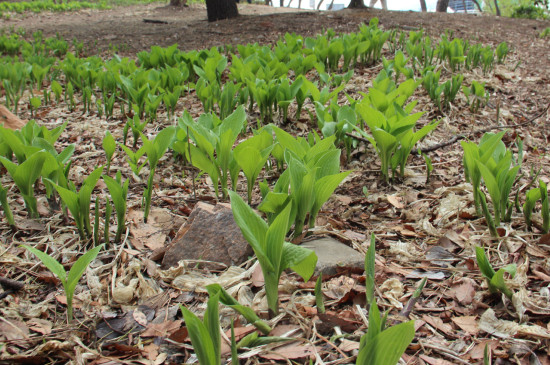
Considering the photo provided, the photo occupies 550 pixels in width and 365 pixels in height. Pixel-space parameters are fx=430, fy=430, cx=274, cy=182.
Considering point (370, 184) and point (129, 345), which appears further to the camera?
point (370, 184)

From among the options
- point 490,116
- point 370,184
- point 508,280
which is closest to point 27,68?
point 370,184

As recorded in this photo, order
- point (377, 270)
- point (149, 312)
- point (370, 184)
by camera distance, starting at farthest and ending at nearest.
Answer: point (370, 184), point (377, 270), point (149, 312)

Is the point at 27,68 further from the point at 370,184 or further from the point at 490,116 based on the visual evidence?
the point at 490,116

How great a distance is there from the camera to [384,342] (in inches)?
38.5

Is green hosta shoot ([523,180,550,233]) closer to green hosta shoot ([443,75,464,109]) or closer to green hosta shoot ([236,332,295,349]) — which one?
green hosta shoot ([236,332,295,349])

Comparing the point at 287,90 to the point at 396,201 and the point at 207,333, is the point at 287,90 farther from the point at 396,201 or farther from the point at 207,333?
the point at 207,333

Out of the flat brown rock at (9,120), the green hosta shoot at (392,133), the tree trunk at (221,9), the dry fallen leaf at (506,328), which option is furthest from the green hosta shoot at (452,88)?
the tree trunk at (221,9)

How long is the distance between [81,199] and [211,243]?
543mm

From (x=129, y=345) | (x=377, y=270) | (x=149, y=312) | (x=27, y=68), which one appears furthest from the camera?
(x=27, y=68)

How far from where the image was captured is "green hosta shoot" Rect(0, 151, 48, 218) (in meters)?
1.82

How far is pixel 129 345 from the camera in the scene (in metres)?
1.31

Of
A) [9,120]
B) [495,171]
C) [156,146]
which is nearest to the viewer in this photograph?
[495,171]

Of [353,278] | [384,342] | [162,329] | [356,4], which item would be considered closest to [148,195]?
[162,329]

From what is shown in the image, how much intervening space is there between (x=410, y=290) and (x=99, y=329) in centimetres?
105
